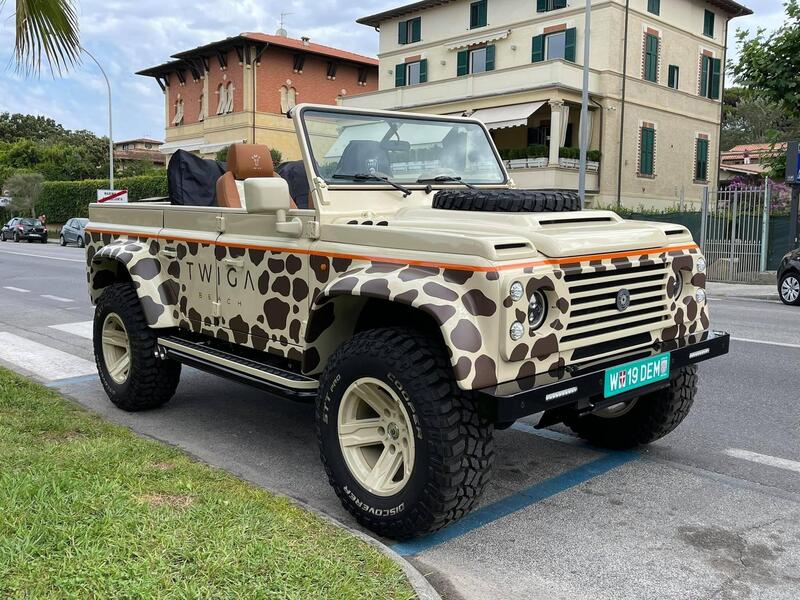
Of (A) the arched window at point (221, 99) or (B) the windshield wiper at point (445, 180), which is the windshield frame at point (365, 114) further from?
(A) the arched window at point (221, 99)

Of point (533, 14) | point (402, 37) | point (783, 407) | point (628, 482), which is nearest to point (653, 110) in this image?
point (533, 14)

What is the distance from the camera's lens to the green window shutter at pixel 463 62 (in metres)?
36.2

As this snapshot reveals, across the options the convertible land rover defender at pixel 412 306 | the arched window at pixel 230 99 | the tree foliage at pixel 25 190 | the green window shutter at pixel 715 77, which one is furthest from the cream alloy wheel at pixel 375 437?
the tree foliage at pixel 25 190

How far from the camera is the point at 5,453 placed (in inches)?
176

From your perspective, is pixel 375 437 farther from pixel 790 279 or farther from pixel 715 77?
pixel 715 77

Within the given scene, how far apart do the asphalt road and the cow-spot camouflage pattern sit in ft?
2.61

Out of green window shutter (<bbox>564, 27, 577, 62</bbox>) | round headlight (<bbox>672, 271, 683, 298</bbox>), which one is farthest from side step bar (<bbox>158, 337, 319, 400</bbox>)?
green window shutter (<bbox>564, 27, 577, 62</bbox>)

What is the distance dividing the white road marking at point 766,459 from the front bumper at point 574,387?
982mm

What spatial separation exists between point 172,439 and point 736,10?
39.6m

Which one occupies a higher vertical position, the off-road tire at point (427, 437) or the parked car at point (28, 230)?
the parked car at point (28, 230)

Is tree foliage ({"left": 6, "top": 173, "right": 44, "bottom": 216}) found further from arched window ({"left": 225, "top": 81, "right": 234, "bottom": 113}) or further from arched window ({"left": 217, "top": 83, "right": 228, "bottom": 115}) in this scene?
arched window ({"left": 225, "top": 81, "right": 234, "bottom": 113})

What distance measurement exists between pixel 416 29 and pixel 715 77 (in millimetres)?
14540

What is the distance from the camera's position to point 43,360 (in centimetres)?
816

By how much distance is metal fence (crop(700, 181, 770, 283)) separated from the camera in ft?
62.3
